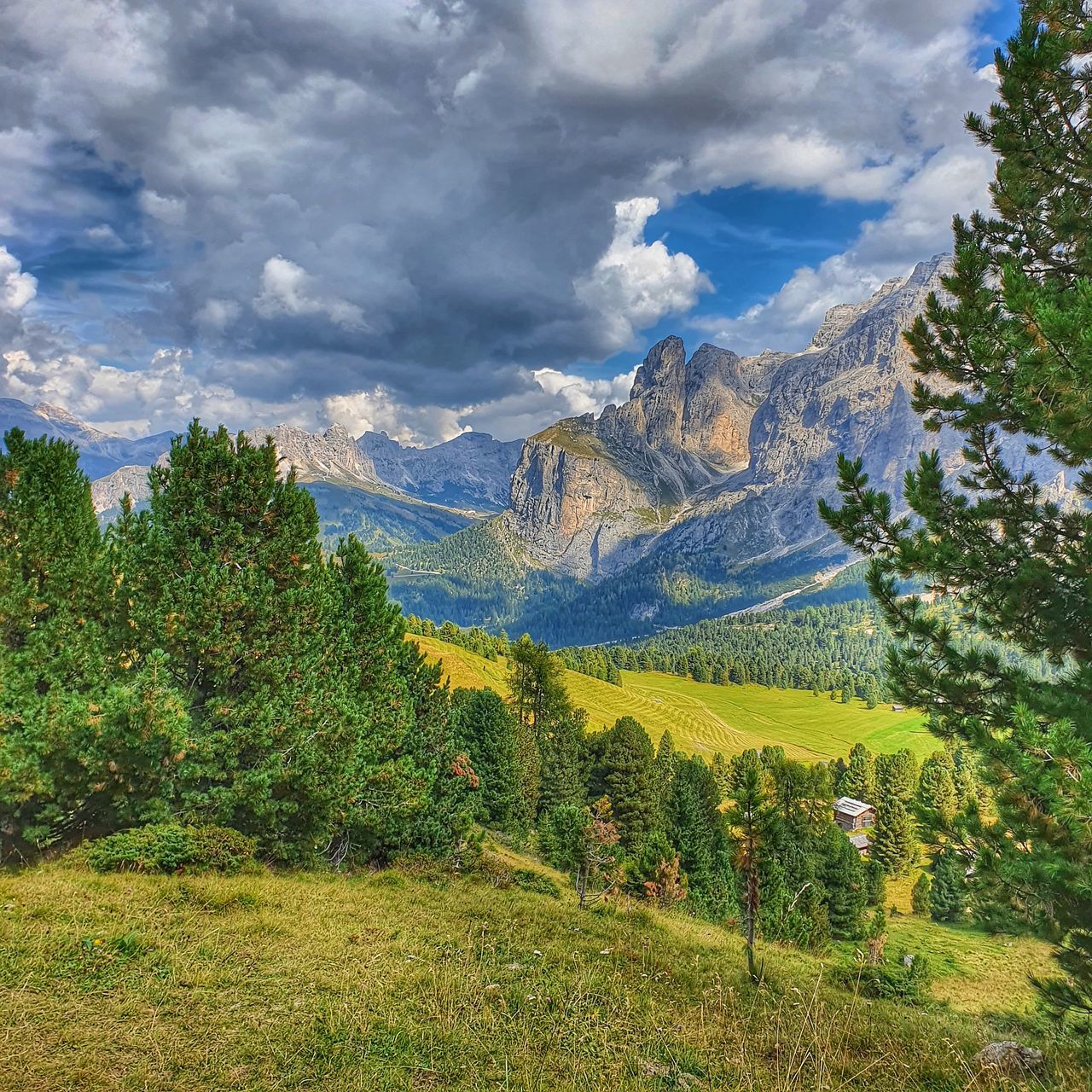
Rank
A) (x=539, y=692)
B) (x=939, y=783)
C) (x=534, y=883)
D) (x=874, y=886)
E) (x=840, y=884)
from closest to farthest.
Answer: (x=534, y=883)
(x=840, y=884)
(x=874, y=886)
(x=539, y=692)
(x=939, y=783)

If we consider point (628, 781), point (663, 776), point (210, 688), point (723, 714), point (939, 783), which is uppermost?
point (210, 688)

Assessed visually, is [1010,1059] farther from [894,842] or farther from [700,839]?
[894,842]

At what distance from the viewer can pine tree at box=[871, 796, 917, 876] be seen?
234 ft

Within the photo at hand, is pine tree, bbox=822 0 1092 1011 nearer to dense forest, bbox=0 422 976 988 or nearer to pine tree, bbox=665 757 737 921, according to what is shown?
dense forest, bbox=0 422 976 988

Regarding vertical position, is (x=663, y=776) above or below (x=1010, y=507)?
below

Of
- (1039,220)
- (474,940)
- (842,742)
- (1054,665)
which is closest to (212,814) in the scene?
(474,940)

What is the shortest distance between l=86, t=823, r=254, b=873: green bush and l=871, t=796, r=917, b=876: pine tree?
263 ft

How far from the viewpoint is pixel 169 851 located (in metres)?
13.1

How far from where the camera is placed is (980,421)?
868 centimetres

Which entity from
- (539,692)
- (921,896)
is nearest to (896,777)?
(921,896)

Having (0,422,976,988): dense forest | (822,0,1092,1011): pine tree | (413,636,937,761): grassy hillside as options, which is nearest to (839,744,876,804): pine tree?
(413,636,937,761): grassy hillside

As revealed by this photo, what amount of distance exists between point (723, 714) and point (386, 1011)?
150m

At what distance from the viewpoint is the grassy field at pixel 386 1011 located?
6242 millimetres

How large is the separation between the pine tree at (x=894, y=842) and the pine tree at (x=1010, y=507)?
78299mm
